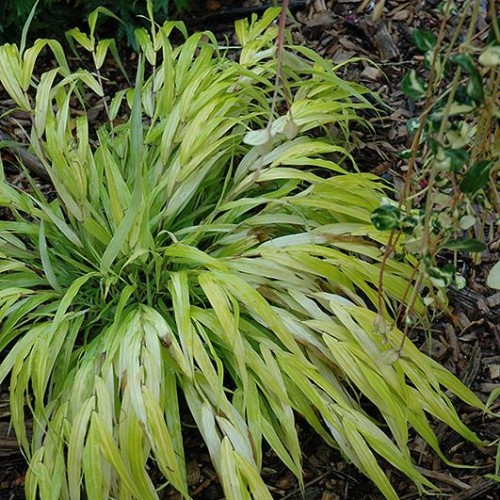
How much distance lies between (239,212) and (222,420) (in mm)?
522

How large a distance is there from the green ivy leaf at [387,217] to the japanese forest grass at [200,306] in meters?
0.18

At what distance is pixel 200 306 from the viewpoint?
1791mm

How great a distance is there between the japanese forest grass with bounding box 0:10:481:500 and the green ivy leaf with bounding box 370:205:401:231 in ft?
0.60

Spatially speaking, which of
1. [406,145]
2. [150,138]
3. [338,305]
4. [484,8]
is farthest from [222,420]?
[484,8]

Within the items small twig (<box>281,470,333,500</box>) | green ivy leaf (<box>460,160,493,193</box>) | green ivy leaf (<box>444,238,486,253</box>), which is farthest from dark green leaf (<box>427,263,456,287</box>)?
small twig (<box>281,470,333,500</box>)

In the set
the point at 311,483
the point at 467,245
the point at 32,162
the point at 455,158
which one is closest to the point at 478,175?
the point at 455,158

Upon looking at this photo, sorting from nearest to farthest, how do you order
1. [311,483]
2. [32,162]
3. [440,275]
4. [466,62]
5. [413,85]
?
[466,62], [413,85], [440,275], [311,483], [32,162]

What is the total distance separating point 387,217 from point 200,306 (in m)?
0.73

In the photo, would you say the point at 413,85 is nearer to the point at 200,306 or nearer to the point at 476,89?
the point at 476,89

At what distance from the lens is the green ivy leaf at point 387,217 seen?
1.14m

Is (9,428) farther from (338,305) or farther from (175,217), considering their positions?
(338,305)

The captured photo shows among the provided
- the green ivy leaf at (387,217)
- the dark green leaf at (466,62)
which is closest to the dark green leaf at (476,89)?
the dark green leaf at (466,62)

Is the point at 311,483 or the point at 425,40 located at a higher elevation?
the point at 425,40

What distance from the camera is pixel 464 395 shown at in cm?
155
